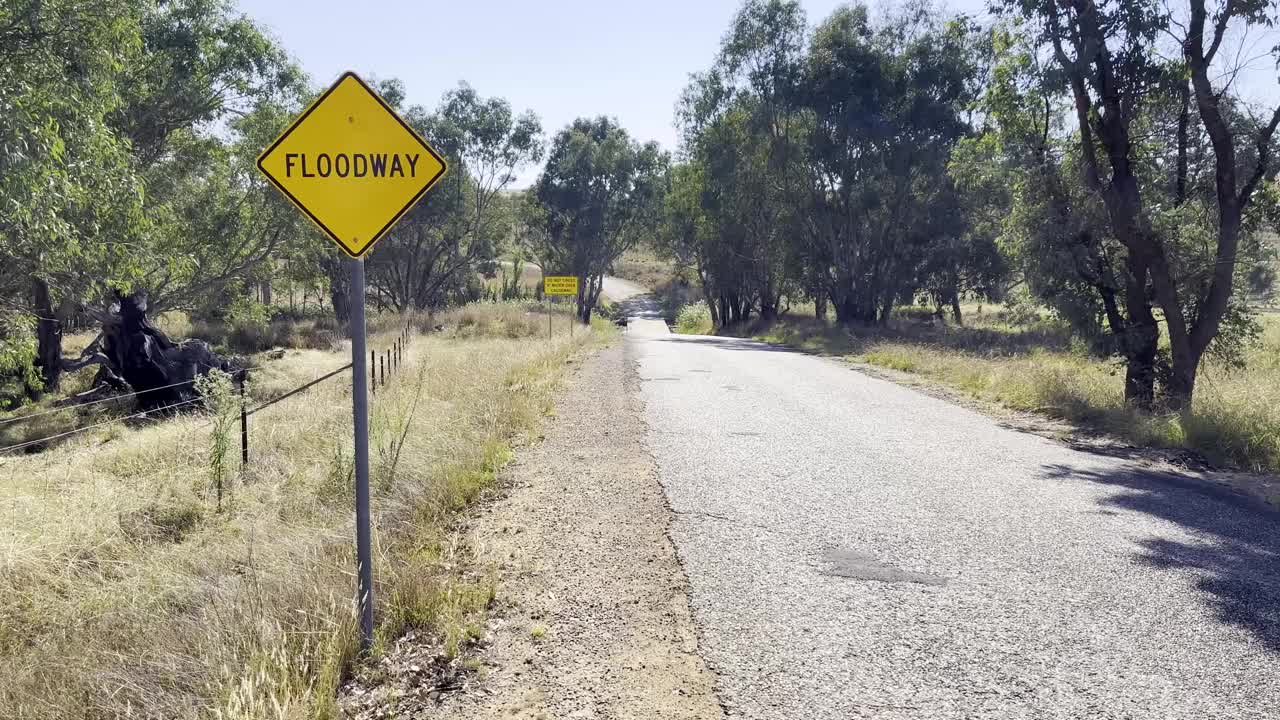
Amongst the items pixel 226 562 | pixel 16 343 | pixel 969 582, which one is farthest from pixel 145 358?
pixel 969 582

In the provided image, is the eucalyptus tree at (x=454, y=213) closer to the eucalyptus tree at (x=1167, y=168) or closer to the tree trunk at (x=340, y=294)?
the tree trunk at (x=340, y=294)

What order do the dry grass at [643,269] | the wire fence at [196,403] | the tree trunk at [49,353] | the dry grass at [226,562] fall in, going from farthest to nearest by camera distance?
the dry grass at [643,269]
the tree trunk at [49,353]
the wire fence at [196,403]
the dry grass at [226,562]

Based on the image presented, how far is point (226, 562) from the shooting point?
223 inches

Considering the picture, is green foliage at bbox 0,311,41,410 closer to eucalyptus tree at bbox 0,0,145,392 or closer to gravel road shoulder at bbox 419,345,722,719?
eucalyptus tree at bbox 0,0,145,392

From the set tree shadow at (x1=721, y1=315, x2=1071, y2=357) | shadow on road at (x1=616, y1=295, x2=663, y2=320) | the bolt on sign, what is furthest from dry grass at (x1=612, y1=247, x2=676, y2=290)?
the bolt on sign

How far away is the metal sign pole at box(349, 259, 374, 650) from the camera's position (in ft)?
12.5

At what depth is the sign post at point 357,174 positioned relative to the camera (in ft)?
12.6

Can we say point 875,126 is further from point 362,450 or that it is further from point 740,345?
point 362,450

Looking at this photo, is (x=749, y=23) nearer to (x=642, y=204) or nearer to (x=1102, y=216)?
(x=642, y=204)

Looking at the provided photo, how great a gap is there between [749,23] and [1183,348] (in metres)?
28.7

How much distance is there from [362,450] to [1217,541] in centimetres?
580

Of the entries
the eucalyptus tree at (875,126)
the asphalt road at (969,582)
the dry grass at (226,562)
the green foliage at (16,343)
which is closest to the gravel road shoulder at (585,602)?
the asphalt road at (969,582)

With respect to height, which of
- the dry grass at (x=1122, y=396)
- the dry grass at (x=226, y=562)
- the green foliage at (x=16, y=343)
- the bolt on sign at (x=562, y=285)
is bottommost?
the dry grass at (x=226, y=562)

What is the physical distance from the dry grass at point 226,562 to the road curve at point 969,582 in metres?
1.75
